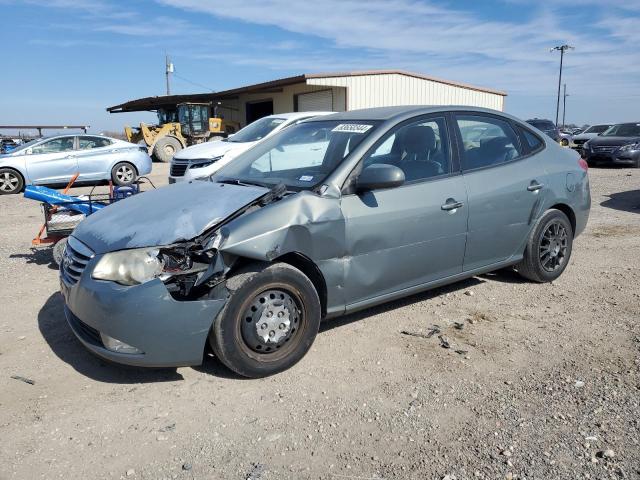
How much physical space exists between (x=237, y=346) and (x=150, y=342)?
511 millimetres

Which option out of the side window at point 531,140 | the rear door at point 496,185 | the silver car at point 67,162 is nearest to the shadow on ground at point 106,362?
the rear door at point 496,185

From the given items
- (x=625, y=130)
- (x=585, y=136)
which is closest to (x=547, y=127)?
(x=585, y=136)

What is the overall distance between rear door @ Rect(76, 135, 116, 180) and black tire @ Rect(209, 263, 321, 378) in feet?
39.6

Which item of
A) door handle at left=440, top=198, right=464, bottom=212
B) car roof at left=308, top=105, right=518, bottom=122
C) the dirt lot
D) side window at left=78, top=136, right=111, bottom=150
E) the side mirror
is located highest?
car roof at left=308, top=105, right=518, bottom=122

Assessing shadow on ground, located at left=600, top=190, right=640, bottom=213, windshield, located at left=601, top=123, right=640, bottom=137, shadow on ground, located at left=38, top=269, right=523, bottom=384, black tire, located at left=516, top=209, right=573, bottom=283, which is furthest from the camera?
windshield, located at left=601, top=123, right=640, bottom=137

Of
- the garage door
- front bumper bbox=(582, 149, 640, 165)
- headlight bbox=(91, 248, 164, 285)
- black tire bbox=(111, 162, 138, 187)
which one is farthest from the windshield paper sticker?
the garage door

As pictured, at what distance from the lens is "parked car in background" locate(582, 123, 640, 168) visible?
16.4 metres

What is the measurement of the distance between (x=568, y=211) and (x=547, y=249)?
47 cm

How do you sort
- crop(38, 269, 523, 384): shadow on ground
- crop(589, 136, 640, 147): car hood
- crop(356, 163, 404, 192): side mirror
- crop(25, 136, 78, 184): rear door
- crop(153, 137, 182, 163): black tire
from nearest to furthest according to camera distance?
crop(38, 269, 523, 384): shadow on ground, crop(356, 163, 404, 192): side mirror, crop(25, 136, 78, 184): rear door, crop(589, 136, 640, 147): car hood, crop(153, 137, 182, 163): black tire

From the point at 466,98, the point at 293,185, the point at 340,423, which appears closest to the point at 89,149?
the point at 293,185

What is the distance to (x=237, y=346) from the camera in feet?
10.8

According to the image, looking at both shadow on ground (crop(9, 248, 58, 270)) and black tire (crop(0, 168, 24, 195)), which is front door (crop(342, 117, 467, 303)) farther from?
black tire (crop(0, 168, 24, 195))

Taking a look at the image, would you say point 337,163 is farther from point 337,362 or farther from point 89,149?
point 89,149

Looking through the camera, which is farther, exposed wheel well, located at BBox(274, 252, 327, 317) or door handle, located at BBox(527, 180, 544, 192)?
door handle, located at BBox(527, 180, 544, 192)
